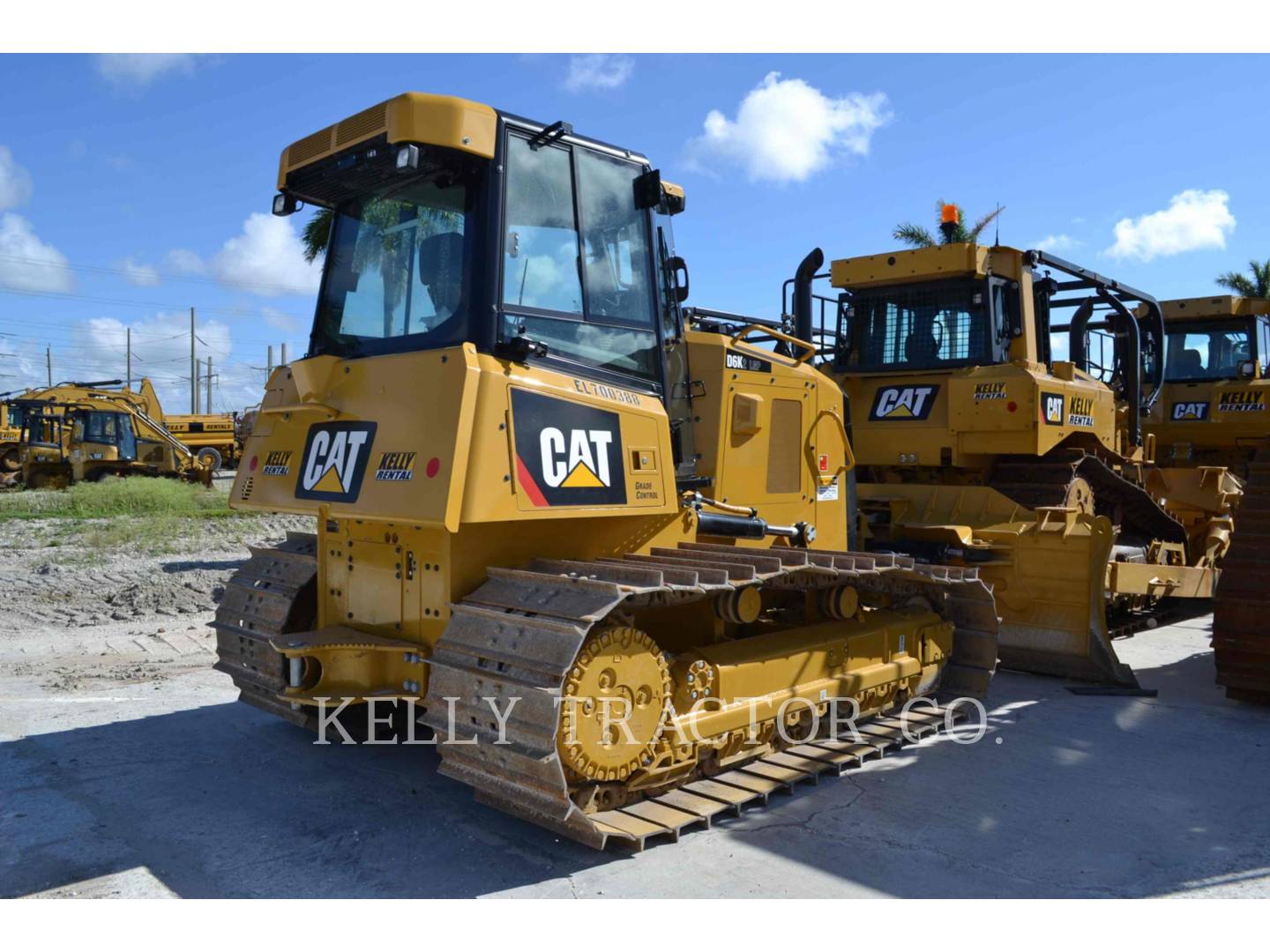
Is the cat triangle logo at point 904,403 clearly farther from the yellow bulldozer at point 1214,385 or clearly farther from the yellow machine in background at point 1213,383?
the yellow machine in background at point 1213,383

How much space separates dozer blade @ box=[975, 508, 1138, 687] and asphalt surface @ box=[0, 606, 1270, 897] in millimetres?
746

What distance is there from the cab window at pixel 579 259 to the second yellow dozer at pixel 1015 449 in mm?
3326

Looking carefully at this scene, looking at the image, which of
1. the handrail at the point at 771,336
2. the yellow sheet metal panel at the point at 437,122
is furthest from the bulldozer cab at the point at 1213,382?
the yellow sheet metal panel at the point at 437,122

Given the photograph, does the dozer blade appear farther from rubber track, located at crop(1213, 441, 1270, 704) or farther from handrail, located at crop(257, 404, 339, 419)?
handrail, located at crop(257, 404, 339, 419)

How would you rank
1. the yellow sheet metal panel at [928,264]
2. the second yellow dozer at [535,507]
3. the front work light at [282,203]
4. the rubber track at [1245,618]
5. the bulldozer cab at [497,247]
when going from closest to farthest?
the second yellow dozer at [535,507]
the bulldozer cab at [497,247]
the front work light at [282,203]
the rubber track at [1245,618]
the yellow sheet metal panel at [928,264]

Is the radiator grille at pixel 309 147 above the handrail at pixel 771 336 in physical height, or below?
above

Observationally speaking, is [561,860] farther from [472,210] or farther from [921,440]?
[921,440]

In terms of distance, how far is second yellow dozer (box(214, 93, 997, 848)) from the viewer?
401 centimetres

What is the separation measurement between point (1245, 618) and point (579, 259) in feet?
16.0

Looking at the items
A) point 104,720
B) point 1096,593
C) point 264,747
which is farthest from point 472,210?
point 1096,593

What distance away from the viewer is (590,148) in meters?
4.75

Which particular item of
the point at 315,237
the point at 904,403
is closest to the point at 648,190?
the point at 904,403

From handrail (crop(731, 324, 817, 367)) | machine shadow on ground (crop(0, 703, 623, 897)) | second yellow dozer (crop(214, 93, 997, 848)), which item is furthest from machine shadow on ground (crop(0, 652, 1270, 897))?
handrail (crop(731, 324, 817, 367))

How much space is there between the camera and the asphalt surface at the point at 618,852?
3861 millimetres
